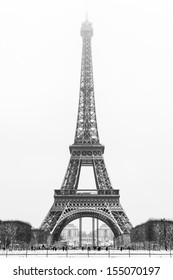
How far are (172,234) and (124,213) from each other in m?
14.6

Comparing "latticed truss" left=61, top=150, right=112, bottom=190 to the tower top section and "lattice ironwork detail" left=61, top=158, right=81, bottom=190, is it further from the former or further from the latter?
the tower top section

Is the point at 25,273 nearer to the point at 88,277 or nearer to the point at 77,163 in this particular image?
the point at 88,277

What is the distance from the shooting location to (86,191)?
299 feet

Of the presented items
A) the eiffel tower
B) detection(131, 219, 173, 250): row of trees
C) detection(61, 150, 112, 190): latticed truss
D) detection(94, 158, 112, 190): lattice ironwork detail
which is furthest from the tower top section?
detection(131, 219, 173, 250): row of trees

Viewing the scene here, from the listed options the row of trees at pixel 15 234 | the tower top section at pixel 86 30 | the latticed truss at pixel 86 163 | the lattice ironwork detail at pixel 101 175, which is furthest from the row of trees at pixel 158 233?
the tower top section at pixel 86 30

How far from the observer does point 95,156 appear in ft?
307

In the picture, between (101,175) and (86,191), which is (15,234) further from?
(101,175)

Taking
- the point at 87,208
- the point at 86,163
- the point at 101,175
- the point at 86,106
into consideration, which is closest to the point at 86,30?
the point at 86,106

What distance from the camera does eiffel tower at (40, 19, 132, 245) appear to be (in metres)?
86.3

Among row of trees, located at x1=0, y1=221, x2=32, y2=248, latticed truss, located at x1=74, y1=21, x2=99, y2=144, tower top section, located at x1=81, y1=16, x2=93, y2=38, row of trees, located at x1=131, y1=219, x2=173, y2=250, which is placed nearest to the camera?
row of trees, located at x1=131, y1=219, x2=173, y2=250

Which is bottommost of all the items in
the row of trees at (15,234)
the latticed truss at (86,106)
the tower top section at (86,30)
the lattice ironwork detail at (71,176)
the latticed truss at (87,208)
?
the row of trees at (15,234)

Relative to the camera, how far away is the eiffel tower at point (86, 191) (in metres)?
86.3

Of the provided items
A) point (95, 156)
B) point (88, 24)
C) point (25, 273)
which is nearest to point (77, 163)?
point (95, 156)

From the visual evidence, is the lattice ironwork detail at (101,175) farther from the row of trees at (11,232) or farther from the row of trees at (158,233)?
the row of trees at (11,232)
